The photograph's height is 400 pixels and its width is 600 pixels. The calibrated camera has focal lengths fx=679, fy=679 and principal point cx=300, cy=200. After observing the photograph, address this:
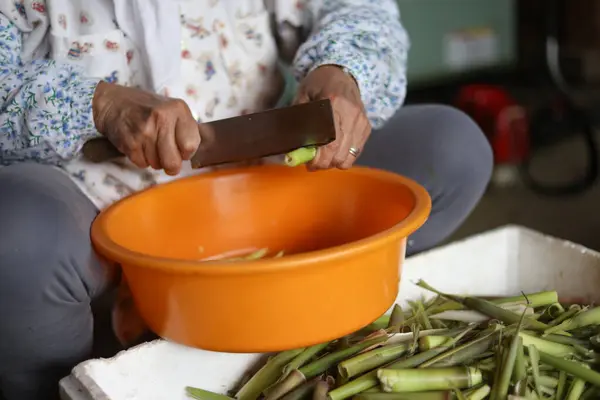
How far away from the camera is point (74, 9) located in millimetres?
831

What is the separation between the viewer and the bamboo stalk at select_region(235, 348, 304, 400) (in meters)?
0.71

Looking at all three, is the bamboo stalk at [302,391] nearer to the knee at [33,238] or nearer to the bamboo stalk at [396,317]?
the bamboo stalk at [396,317]

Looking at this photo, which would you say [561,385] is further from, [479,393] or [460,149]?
[460,149]

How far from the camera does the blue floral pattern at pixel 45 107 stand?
2.44 ft

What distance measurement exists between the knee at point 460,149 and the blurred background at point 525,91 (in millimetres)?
555

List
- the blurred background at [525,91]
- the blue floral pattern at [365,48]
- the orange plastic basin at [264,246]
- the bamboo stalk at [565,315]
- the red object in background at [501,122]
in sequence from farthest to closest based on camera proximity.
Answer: the red object in background at [501,122], the blurred background at [525,91], the blue floral pattern at [365,48], the bamboo stalk at [565,315], the orange plastic basin at [264,246]

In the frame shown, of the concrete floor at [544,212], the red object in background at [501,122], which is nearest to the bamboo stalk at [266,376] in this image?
the concrete floor at [544,212]

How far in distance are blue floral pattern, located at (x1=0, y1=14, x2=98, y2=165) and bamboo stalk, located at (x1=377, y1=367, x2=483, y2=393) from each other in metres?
0.42

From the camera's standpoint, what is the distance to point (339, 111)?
2.56ft

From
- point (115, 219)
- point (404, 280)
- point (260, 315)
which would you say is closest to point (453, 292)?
point (404, 280)

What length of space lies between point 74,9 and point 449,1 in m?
1.82

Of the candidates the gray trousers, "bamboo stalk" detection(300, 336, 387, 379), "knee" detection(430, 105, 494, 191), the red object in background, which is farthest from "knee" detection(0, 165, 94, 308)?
the red object in background

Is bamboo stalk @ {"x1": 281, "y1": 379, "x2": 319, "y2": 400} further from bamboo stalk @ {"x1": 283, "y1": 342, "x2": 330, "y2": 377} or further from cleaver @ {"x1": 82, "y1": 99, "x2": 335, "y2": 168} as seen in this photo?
cleaver @ {"x1": 82, "y1": 99, "x2": 335, "y2": 168}

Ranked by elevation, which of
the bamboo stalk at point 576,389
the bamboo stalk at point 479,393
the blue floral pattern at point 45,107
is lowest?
the bamboo stalk at point 576,389
